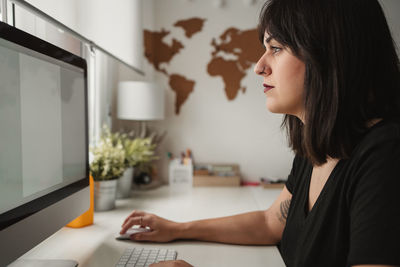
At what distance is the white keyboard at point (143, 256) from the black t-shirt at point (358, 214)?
34 centimetres

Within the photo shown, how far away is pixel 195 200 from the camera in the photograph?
1.69 m

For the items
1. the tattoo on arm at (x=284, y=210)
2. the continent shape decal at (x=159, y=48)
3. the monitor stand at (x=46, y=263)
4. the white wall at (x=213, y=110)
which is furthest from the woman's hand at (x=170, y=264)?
the continent shape decal at (x=159, y=48)

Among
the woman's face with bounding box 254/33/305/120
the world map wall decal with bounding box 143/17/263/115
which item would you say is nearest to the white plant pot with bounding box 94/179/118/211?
the woman's face with bounding box 254/33/305/120

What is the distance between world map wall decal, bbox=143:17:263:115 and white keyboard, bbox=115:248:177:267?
1480 millimetres

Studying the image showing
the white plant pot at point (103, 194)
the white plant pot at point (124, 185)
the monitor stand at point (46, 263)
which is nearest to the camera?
the monitor stand at point (46, 263)

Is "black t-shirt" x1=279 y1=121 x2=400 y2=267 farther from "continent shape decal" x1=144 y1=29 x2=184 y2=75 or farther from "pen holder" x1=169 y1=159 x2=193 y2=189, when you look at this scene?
"continent shape decal" x1=144 y1=29 x2=184 y2=75

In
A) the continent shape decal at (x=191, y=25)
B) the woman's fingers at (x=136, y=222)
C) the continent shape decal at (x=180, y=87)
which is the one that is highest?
the continent shape decal at (x=191, y=25)

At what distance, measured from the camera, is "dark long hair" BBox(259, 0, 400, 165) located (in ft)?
2.19

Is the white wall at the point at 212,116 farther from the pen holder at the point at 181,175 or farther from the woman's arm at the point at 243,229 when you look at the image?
the woman's arm at the point at 243,229

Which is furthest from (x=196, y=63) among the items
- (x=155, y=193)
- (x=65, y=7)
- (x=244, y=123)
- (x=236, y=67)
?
(x=65, y=7)

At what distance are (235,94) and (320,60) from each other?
1562mm

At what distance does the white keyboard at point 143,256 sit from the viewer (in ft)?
2.65

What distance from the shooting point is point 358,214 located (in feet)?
1.95

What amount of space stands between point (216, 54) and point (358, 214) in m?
1.80
